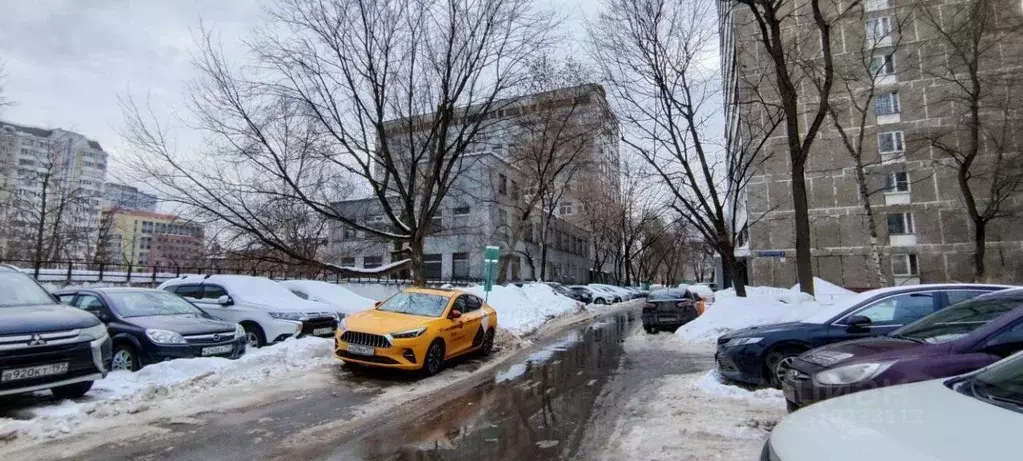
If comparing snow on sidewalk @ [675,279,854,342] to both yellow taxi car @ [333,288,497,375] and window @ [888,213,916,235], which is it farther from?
window @ [888,213,916,235]

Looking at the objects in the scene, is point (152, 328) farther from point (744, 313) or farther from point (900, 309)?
point (744, 313)

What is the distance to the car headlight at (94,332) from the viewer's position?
20.4 feet

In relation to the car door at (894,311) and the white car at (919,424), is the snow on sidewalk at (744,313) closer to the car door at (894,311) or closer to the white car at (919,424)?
the car door at (894,311)

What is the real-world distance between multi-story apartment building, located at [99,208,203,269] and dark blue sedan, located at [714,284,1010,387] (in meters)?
15.4

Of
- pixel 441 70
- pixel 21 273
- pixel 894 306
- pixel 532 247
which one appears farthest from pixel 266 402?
pixel 532 247

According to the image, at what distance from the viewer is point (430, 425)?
5.77 m

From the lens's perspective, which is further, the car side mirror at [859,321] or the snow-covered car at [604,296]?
the snow-covered car at [604,296]

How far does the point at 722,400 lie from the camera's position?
21.5 feet

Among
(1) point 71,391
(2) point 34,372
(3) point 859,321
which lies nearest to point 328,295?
(1) point 71,391

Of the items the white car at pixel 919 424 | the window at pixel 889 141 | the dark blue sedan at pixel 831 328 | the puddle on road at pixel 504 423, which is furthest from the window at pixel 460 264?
the white car at pixel 919 424

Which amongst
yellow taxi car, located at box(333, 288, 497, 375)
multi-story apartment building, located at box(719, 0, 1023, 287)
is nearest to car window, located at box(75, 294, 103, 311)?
yellow taxi car, located at box(333, 288, 497, 375)

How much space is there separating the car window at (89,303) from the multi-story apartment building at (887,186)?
109 feet

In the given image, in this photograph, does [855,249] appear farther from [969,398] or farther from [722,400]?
[969,398]

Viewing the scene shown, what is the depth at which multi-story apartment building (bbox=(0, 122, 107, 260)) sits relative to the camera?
3178cm
